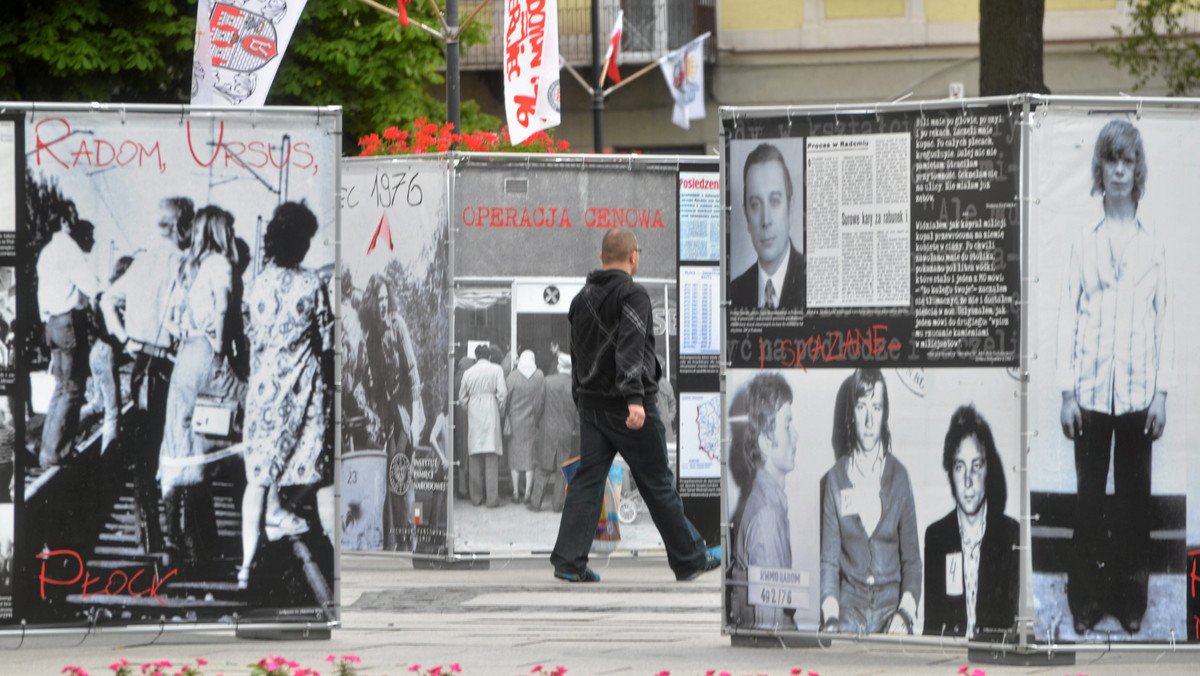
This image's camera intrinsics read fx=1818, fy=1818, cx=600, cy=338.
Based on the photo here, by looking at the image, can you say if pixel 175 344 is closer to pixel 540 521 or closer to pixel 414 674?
pixel 414 674

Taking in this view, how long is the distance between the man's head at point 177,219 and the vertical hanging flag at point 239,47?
11.6 ft

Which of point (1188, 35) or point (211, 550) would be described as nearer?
point (211, 550)

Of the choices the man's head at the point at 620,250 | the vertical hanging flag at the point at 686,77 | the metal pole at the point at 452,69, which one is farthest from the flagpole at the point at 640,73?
the man's head at the point at 620,250

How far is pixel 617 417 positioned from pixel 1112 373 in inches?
113

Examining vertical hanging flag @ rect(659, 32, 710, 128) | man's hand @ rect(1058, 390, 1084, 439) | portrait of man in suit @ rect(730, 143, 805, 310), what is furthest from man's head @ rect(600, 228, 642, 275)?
vertical hanging flag @ rect(659, 32, 710, 128)

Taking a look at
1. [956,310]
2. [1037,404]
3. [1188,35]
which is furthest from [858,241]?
[1188,35]

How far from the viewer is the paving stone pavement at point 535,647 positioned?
6750 mm

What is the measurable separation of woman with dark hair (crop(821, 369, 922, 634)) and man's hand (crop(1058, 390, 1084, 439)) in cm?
62

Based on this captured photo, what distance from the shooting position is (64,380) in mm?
7184

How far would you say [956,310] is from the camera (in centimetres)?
682

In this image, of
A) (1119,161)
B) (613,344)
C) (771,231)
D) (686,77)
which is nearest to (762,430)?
(771,231)

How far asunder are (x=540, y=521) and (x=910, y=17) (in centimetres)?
2219

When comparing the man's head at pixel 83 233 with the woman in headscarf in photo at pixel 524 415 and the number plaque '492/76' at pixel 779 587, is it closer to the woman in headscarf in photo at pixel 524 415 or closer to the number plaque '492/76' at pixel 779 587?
the number plaque '492/76' at pixel 779 587

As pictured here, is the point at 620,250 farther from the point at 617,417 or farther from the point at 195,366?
the point at 195,366
